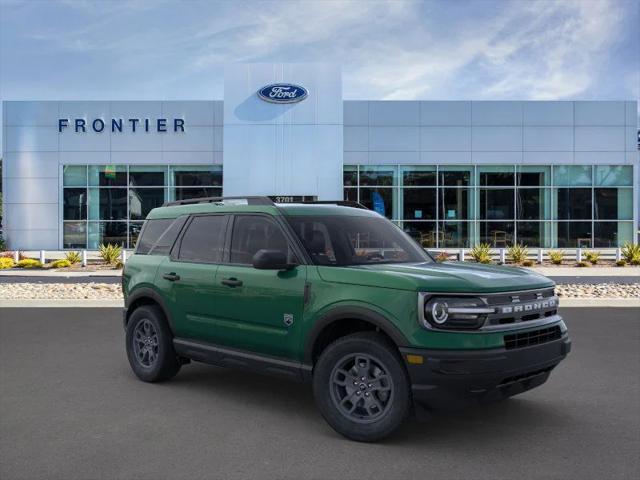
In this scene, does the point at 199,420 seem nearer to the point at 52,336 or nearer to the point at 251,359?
the point at 251,359

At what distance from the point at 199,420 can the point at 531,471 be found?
2663 millimetres

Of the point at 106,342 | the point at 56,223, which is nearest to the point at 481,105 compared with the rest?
the point at 56,223

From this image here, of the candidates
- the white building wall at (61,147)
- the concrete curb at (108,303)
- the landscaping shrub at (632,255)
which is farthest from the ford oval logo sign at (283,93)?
the concrete curb at (108,303)

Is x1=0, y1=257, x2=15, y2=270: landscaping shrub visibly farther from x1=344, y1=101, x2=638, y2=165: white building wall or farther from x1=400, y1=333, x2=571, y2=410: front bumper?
x1=400, y1=333, x2=571, y2=410: front bumper

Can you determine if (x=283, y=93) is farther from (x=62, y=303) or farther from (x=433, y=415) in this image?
(x=433, y=415)

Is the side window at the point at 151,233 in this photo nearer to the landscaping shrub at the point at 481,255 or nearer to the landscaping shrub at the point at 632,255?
the landscaping shrub at the point at 481,255

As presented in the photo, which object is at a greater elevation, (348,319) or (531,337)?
(348,319)

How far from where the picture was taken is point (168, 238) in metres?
6.88

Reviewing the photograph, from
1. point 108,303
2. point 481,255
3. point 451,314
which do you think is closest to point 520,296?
point 451,314

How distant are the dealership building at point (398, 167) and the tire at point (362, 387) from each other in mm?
25799

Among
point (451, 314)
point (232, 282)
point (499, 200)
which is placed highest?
point (499, 200)

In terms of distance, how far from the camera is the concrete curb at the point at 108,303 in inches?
524

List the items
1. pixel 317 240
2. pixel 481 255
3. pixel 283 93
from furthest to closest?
pixel 283 93 → pixel 481 255 → pixel 317 240

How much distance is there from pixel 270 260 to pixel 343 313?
75cm
